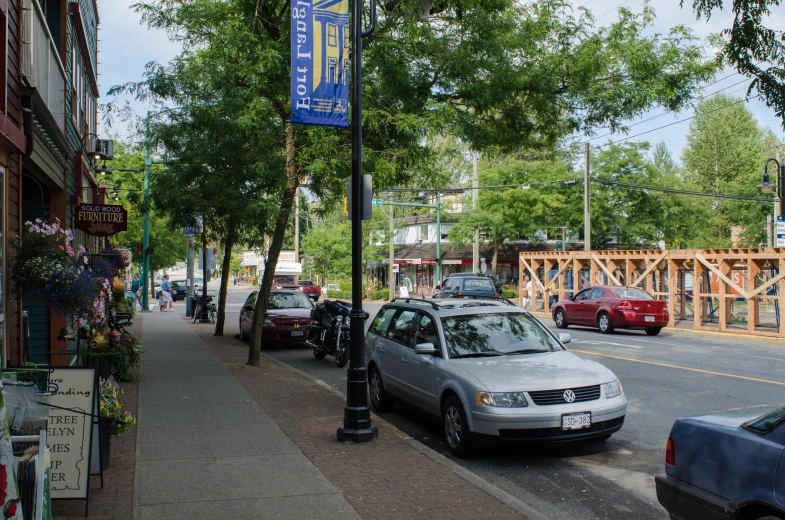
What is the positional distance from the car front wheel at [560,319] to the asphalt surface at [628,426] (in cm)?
596

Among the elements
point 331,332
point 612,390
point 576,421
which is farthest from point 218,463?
point 331,332

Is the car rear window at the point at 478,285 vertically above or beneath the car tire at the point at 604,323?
above

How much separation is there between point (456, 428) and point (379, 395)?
8.12ft

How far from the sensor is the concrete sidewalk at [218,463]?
17.6 ft

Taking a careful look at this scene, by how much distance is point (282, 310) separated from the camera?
18.7 metres

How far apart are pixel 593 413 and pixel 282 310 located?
12671 millimetres

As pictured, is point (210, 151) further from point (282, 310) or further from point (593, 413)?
point (593, 413)

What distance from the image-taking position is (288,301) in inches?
763

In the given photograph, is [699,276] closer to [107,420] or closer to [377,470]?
[377,470]

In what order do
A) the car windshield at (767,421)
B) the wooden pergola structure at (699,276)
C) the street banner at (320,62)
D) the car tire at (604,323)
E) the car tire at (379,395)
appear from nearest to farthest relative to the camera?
the car windshield at (767,421) → the street banner at (320,62) → the car tire at (379,395) → the wooden pergola structure at (699,276) → the car tire at (604,323)

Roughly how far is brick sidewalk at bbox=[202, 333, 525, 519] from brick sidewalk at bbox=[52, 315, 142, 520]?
1.69 metres

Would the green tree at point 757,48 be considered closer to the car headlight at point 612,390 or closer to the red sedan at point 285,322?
the car headlight at point 612,390

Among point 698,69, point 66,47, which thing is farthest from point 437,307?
point 66,47

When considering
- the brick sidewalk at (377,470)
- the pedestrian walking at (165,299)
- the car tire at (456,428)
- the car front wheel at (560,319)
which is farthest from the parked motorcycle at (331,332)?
the pedestrian walking at (165,299)
